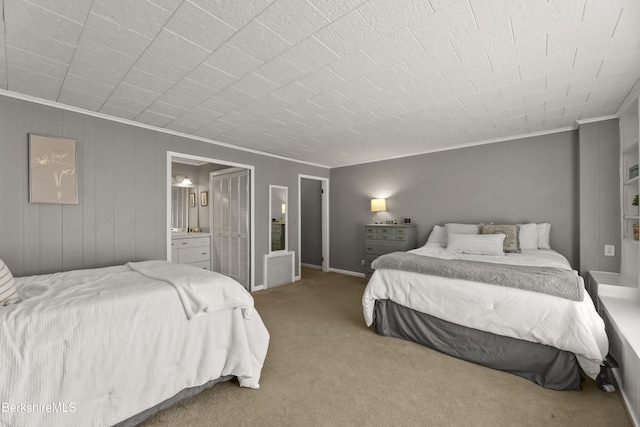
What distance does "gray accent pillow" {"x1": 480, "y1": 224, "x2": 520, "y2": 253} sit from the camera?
141 inches

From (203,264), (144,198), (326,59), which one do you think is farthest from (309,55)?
(203,264)

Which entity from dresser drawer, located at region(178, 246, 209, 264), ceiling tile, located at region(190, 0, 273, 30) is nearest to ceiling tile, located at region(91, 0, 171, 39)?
ceiling tile, located at region(190, 0, 273, 30)

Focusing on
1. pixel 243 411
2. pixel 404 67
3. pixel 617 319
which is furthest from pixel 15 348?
pixel 617 319

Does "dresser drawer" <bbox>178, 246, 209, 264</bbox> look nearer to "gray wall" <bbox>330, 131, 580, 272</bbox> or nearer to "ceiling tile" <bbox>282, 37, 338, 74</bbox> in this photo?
"gray wall" <bbox>330, 131, 580, 272</bbox>

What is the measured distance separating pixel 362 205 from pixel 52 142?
183 inches

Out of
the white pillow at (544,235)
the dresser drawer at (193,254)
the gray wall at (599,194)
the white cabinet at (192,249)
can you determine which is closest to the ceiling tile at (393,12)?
→ the gray wall at (599,194)

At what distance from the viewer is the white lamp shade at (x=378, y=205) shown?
5.26 meters

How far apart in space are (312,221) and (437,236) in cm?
308

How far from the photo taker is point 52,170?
275 centimetres

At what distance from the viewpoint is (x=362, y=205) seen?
5770mm

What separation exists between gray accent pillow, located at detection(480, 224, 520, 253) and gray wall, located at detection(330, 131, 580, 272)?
44 cm

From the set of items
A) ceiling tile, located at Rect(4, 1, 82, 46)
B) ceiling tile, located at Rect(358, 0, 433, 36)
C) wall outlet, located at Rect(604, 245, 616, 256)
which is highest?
ceiling tile, located at Rect(4, 1, 82, 46)

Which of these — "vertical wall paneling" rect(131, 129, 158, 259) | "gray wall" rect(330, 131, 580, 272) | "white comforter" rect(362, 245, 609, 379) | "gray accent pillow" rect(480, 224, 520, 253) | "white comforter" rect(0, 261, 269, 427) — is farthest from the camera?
"gray wall" rect(330, 131, 580, 272)

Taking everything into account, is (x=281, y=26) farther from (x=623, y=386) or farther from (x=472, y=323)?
(x=623, y=386)
